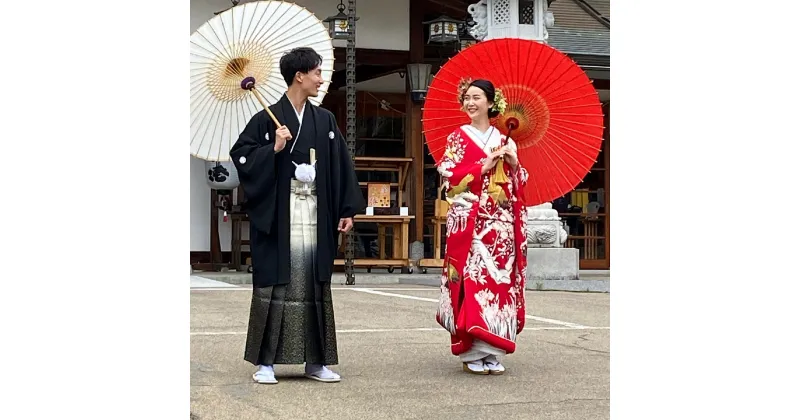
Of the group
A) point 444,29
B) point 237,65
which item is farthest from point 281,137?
point 444,29

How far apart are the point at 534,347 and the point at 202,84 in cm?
271

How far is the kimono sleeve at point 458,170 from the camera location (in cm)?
607

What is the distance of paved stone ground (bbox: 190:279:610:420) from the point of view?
15.7ft

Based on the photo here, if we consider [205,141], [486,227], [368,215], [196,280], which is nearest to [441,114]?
[486,227]

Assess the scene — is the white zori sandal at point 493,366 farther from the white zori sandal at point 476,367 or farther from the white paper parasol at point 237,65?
the white paper parasol at point 237,65

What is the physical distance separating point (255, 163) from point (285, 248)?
17.5 inches

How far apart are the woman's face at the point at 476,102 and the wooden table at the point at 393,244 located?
9.63 m

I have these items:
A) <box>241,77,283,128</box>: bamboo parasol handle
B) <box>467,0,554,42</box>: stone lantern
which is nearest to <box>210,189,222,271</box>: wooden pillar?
<box>467,0,554,42</box>: stone lantern

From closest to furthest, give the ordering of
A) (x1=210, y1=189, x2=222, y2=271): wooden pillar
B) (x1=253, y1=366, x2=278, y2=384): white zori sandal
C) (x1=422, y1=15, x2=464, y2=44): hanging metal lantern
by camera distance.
Answer: (x1=253, y1=366, x2=278, y2=384): white zori sandal < (x1=422, y1=15, x2=464, y2=44): hanging metal lantern < (x1=210, y1=189, x2=222, y2=271): wooden pillar

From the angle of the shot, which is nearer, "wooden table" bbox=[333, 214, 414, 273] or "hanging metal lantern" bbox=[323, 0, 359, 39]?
"hanging metal lantern" bbox=[323, 0, 359, 39]

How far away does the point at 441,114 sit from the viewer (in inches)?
263

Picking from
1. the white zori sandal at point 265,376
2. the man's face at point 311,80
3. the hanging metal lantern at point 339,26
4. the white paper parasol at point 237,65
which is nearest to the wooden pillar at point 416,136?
the hanging metal lantern at point 339,26

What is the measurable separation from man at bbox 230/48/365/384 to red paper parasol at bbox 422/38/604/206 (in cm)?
117

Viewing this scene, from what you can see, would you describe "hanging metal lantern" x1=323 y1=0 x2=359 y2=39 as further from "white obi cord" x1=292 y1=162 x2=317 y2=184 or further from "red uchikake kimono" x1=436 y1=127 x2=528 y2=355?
"white obi cord" x1=292 y1=162 x2=317 y2=184
